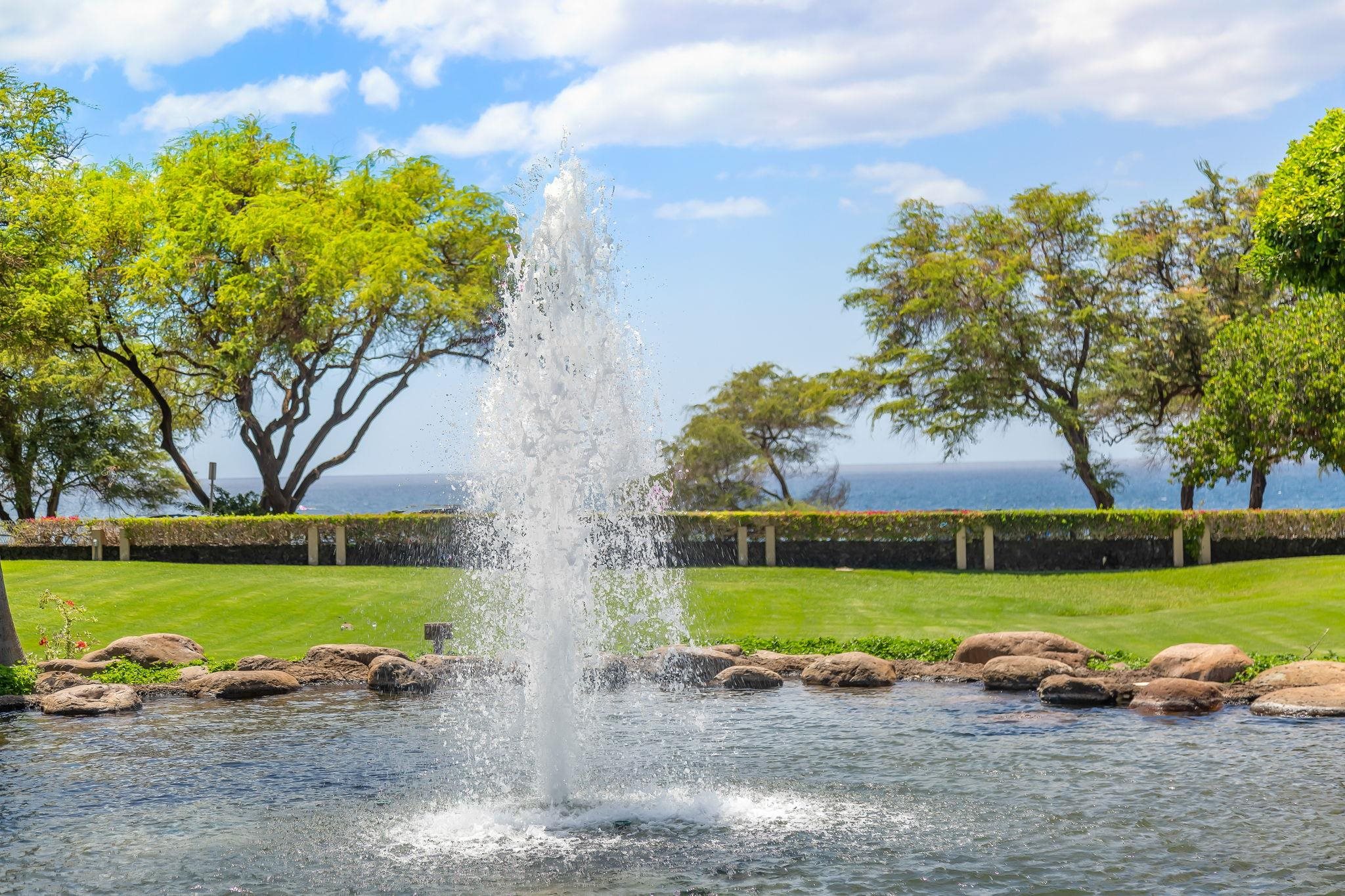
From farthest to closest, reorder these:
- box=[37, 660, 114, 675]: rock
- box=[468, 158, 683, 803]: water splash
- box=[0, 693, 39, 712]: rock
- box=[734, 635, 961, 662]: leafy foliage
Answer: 1. box=[734, 635, 961, 662]: leafy foliage
2. box=[37, 660, 114, 675]: rock
3. box=[0, 693, 39, 712]: rock
4. box=[468, 158, 683, 803]: water splash

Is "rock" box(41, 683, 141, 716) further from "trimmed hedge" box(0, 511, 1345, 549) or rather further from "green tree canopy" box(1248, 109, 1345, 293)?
"green tree canopy" box(1248, 109, 1345, 293)

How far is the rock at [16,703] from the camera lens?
1711cm

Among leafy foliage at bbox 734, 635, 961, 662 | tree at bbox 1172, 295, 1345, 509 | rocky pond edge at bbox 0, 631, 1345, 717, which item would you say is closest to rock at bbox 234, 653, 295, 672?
rocky pond edge at bbox 0, 631, 1345, 717

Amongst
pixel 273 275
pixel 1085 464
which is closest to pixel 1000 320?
pixel 1085 464

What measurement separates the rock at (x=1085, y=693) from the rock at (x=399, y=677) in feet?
28.3

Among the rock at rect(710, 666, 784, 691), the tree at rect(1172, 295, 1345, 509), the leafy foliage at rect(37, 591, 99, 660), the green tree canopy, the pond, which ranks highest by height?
the green tree canopy

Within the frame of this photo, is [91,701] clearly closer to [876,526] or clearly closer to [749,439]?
[876,526]

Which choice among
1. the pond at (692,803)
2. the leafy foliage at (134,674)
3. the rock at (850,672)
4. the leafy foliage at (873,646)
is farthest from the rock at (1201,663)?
the leafy foliage at (134,674)

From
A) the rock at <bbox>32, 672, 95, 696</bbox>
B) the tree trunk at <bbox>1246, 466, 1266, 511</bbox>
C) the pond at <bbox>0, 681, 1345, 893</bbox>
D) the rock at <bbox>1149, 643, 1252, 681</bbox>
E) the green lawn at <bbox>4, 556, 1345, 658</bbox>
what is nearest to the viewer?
the pond at <bbox>0, 681, 1345, 893</bbox>

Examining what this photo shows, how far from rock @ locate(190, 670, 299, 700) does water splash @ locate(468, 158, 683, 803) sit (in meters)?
5.63

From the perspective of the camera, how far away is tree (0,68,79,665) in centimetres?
2320

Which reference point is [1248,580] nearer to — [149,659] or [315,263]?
[149,659]

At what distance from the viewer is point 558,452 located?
41.9ft

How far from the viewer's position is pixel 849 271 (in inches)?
1821
